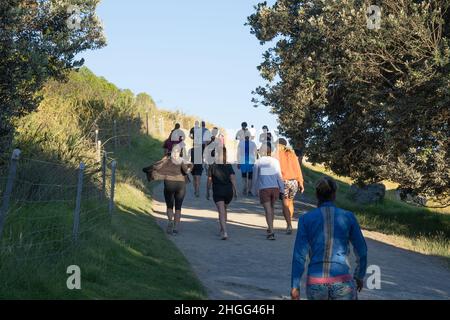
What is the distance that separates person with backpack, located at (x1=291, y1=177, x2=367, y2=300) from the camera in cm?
575

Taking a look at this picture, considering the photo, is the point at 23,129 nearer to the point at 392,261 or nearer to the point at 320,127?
the point at 392,261

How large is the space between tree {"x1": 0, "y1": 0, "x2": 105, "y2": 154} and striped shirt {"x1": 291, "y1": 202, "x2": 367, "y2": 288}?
6.05 m

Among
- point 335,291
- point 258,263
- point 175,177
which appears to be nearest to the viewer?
point 335,291

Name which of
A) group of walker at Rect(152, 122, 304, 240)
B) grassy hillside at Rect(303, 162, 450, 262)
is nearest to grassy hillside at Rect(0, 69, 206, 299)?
group of walker at Rect(152, 122, 304, 240)

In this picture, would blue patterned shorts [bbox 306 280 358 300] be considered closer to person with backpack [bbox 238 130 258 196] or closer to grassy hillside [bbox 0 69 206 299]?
grassy hillside [bbox 0 69 206 299]

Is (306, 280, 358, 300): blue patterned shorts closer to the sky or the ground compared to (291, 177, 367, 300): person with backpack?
closer to the ground

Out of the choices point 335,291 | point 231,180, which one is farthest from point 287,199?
point 335,291

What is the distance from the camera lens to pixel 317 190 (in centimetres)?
613

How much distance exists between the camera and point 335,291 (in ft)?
18.7

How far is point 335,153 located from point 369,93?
3.03 m

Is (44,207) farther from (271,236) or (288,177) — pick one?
(288,177)

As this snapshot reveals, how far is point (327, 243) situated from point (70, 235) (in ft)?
16.4

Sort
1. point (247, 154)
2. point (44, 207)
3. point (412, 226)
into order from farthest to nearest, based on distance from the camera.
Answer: point (412, 226) → point (247, 154) → point (44, 207)
